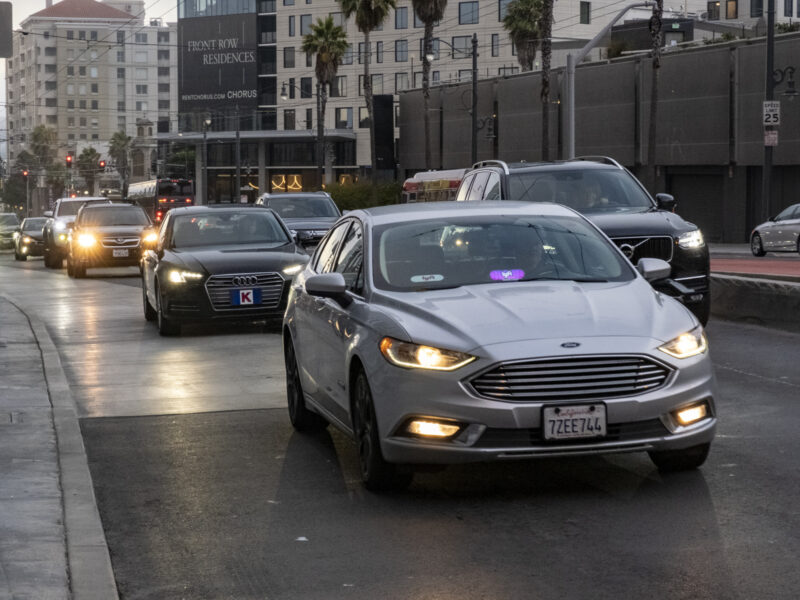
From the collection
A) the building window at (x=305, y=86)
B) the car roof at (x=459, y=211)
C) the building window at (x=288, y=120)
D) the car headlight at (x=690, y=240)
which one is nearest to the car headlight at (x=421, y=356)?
the car roof at (x=459, y=211)

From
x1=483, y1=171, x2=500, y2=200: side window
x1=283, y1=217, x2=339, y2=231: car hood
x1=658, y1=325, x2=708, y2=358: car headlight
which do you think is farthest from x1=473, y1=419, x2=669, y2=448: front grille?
x1=283, y1=217, x2=339, y2=231: car hood

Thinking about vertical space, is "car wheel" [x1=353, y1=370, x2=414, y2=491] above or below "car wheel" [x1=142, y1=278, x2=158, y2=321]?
above

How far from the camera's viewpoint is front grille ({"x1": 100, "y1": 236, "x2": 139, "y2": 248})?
33500 millimetres

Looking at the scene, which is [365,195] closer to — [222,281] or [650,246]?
[222,281]

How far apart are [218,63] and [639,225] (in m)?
122

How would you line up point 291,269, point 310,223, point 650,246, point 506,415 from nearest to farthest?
point 506,415 → point 650,246 → point 291,269 → point 310,223

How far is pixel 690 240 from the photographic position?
15.3 metres

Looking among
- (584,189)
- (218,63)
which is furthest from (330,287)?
(218,63)

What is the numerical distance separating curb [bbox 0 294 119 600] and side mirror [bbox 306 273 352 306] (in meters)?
1.69

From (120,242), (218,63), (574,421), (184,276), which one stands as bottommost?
(120,242)

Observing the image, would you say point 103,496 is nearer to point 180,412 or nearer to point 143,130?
point 180,412

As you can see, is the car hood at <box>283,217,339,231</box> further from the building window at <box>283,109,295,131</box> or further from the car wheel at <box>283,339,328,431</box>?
the building window at <box>283,109,295,131</box>

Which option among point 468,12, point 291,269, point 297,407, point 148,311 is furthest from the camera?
point 468,12

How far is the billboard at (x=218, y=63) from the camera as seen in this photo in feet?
429
